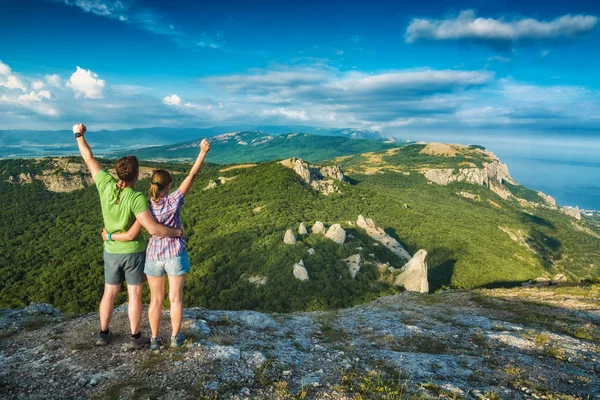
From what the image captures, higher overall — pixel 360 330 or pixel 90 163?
pixel 90 163

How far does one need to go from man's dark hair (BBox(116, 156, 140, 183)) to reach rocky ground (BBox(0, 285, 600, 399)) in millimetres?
4314

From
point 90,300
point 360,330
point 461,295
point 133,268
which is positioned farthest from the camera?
point 90,300

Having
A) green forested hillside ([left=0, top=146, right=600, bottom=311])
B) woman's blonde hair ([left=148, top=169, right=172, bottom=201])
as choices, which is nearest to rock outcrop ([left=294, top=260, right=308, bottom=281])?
green forested hillside ([left=0, top=146, right=600, bottom=311])

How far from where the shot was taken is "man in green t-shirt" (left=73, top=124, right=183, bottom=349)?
6.18 metres

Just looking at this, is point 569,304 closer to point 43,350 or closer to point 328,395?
point 328,395

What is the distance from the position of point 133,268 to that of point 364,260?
Result: 65.6 metres

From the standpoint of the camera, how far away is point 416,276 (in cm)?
5750

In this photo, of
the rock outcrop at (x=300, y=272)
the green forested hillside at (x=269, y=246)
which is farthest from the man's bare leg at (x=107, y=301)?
the rock outcrop at (x=300, y=272)

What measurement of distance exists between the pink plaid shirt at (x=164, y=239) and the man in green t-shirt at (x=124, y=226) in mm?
285

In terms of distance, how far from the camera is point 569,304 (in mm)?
18469

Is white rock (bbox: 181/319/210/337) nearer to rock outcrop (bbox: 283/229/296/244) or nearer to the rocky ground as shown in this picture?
the rocky ground

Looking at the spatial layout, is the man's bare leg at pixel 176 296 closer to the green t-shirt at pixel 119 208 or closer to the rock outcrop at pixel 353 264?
the green t-shirt at pixel 119 208

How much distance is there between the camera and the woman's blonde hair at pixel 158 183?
21.0 ft

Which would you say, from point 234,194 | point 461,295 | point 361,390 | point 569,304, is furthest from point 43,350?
point 234,194
